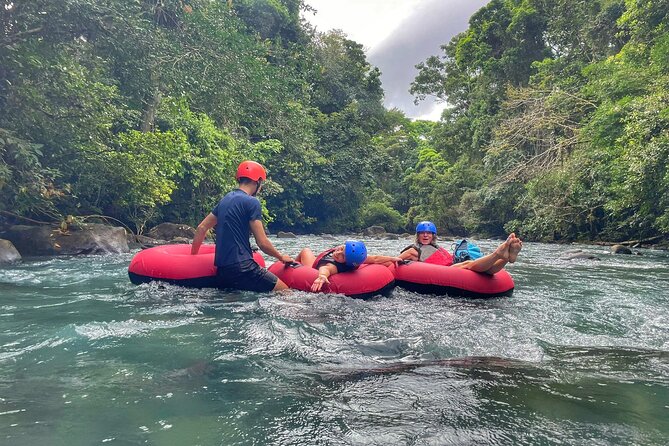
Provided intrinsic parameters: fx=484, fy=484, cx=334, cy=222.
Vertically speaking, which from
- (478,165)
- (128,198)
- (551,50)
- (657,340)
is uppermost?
(551,50)

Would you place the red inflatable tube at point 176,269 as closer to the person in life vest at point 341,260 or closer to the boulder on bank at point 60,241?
the person in life vest at point 341,260

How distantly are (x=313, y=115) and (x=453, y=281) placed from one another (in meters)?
21.6

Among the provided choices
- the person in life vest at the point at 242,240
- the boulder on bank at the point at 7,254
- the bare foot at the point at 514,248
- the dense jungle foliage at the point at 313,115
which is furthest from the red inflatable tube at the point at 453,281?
the boulder on bank at the point at 7,254

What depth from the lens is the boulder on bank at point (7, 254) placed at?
8.02 meters

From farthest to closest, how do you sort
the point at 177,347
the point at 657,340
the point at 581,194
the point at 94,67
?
1. the point at 581,194
2. the point at 94,67
3. the point at 657,340
4. the point at 177,347

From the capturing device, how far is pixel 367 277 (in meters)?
5.43

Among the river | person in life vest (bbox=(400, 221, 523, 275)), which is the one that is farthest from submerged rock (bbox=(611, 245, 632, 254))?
person in life vest (bbox=(400, 221, 523, 275))

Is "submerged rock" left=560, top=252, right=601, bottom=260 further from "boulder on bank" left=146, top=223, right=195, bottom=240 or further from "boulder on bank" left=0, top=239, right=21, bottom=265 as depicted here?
"boulder on bank" left=0, top=239, right=21, bottom=265

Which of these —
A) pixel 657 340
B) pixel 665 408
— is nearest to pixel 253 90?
pixel 657 340

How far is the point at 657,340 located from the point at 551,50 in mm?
22043

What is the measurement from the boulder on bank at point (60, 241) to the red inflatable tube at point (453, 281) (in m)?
6.84

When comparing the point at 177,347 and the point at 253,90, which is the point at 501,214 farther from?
the point at 177,347

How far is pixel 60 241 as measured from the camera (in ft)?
31.5

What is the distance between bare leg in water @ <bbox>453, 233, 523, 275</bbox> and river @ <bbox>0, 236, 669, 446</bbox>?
15.3 inches
